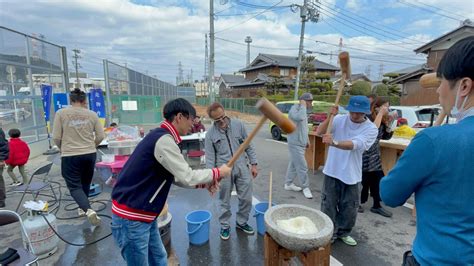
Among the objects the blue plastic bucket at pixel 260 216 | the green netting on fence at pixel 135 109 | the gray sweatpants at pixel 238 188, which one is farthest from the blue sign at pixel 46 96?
the blue plastic bucket at pixel 260 216

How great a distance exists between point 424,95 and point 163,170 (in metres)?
20.8

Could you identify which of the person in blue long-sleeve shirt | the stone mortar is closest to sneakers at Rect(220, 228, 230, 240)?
the stone mortar

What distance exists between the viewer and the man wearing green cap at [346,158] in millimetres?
2709

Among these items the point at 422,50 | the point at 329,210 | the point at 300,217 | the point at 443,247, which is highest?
the point at 422,50

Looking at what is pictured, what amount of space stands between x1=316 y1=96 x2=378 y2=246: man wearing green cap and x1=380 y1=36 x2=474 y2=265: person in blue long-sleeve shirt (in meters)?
1.63

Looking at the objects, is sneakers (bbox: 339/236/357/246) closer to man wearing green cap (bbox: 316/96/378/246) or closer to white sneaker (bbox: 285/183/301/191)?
man wearing green cap (bbox: 316/96/378/246)

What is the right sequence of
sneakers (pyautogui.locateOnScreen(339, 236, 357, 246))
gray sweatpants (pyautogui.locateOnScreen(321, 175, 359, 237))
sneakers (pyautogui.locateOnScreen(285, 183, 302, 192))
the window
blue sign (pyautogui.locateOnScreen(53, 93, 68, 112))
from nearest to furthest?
gray sweatpants (pyautogui.locateOnScreen(321, 175, 359, 237)) → sneakers (pyautogui.locateOnScreen(339, 236, 357, 246)) → sneakers (pyautogui.locateOnScreen(285, 183, 302, 192)) → blue sign (pyautogui.locateOnScreen(53, 93, 68, 112)) → the window

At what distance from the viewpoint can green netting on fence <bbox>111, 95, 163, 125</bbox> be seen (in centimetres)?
1150

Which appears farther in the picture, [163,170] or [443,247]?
[163,170]

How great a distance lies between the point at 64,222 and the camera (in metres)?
3.75

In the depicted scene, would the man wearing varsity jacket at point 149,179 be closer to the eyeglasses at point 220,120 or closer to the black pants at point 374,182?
the eyeglasses at point 220,120

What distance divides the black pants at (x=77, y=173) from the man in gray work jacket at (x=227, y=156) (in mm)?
1882

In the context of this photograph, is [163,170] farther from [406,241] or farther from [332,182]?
[406,241]

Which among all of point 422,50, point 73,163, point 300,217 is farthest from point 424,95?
point 73,163
